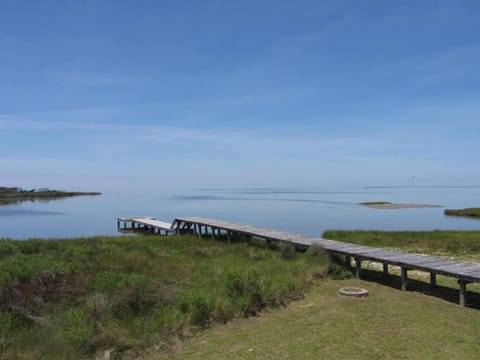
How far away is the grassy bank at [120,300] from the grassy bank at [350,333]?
471 millimetres

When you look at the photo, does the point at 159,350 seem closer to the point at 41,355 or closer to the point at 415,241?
the point at 41,355

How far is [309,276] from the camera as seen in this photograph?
32.0ft

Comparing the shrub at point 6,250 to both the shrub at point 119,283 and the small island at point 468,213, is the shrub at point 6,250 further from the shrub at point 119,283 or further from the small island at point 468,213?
the small island at point 468,213

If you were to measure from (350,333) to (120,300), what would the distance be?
3.89m

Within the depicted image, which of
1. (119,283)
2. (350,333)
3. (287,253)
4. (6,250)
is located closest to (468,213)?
(287,253)

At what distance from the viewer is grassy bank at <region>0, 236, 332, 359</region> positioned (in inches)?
227

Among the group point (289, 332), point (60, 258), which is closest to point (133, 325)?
point (289, 332)

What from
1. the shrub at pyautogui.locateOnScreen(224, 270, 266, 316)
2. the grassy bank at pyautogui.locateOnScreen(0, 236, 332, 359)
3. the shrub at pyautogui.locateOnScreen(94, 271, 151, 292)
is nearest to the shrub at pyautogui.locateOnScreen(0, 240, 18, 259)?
the grassy bank at pyautogui.locateOnScreen(0, 236, 332, 359)

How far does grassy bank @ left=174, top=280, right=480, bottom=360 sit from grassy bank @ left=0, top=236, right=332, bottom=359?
471 millimetres

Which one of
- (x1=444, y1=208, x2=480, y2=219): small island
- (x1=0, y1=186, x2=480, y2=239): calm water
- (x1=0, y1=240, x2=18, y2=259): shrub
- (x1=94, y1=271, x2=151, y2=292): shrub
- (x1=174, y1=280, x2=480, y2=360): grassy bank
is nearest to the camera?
(x1=174, y1=280, x2=480, y2=360): grassy bank

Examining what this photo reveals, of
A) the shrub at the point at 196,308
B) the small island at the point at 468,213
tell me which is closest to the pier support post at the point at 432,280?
the shrub at the point at 196,308

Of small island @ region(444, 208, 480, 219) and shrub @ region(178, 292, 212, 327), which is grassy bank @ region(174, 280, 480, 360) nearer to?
shrub @ region(178, 292, 212, 327)

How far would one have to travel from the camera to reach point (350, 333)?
5.95 meters

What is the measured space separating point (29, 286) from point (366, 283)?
24.4 feet
